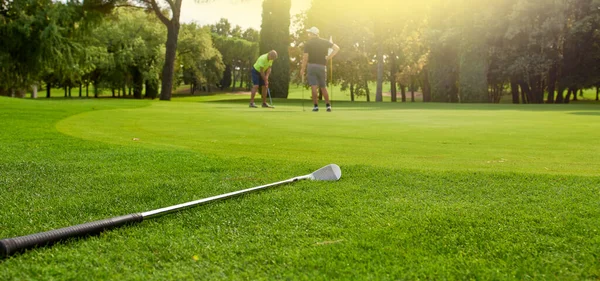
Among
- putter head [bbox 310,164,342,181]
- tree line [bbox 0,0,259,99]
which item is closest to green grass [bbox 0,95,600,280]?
putter head [bbox 310,164,342,181]

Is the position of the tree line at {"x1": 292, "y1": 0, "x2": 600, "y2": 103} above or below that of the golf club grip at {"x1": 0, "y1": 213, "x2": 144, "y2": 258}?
above

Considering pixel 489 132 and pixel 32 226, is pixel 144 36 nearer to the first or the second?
pixel 489 132

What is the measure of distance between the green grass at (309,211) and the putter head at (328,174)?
0.47 feet

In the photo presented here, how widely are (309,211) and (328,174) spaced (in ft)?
2.91

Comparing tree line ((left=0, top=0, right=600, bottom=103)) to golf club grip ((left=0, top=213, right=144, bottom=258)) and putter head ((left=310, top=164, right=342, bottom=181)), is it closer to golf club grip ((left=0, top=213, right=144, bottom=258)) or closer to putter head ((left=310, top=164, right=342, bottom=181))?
putter head ((left=310, top=164, right=342, bottom=181))

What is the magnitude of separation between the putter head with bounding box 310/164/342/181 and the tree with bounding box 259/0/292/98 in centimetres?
3697

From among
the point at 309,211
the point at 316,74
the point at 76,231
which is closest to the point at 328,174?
the point at 309,211

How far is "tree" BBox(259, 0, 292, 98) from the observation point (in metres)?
39.5

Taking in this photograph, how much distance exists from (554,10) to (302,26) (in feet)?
81.0

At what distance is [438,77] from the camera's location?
40.1 m

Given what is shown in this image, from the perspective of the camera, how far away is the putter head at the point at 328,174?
144 inches

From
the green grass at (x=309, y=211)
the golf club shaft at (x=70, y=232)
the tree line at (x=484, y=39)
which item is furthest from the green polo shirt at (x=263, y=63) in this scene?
the tree line at (x=484, y=39)

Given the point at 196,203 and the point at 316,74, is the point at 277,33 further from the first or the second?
the point at 196,203

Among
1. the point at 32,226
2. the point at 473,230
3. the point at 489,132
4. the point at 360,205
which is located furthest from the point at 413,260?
the point at 489,132
